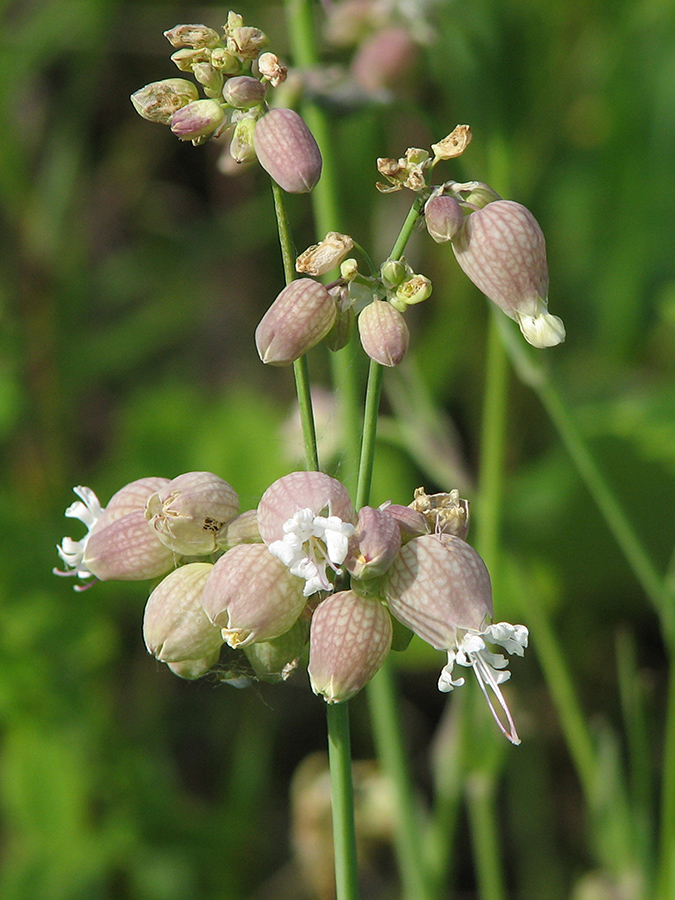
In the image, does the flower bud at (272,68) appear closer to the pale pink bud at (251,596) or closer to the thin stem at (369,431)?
the thin stem at (369,431)

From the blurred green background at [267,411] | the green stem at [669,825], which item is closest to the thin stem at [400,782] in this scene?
the blurred green background at [267,411]

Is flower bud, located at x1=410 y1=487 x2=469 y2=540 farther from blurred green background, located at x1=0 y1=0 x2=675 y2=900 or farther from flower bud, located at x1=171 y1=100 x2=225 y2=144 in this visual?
blurred green background, located at x1=0 y1=0 x2=675 y2=900

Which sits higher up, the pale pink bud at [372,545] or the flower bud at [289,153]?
the flower bud at [289,153]

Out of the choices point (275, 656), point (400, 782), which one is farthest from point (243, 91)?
point (400, 782)

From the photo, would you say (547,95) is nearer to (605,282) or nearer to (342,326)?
(605,282)

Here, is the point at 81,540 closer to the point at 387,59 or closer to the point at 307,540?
the point at 307,540

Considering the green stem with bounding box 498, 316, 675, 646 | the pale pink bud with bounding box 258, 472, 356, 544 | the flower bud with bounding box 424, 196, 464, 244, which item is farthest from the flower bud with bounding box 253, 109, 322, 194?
the green stem with bounding box 498, 316, 675, 646
